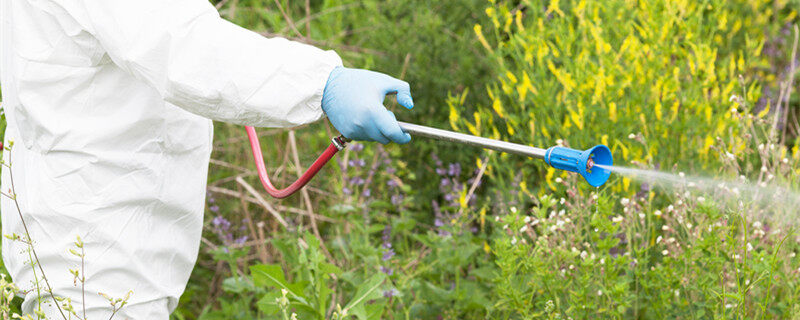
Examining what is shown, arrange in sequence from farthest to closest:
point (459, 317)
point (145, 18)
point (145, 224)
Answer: point (459, 317), point (145, 224), point (145, 18)

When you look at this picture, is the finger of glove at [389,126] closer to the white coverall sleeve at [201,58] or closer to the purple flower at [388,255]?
the white coverall sleeve at [201,58]

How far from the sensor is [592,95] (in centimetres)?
270

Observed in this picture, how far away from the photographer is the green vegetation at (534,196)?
2088 millimetres

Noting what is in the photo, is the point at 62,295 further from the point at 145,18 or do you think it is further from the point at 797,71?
the point at 797,71

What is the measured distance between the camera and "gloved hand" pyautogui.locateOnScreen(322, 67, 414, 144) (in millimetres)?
1538

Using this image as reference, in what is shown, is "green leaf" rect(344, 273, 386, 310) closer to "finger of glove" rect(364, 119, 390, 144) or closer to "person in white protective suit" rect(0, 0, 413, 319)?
"person in white protective suit" rect(0, 0, 413, 319)

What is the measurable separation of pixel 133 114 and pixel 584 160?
0.86m

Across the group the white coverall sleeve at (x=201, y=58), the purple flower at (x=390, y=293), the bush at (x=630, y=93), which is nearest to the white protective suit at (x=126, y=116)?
the white coverall sleeve at (x=201, y=58)

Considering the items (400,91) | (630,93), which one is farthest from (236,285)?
(630,93)

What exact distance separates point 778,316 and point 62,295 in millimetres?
1726

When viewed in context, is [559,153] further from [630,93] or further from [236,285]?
[630,93]

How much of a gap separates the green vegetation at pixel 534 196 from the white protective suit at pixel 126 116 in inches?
12.3

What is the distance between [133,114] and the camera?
1.67 m

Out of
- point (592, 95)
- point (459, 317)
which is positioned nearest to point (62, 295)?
point (459, 317)
